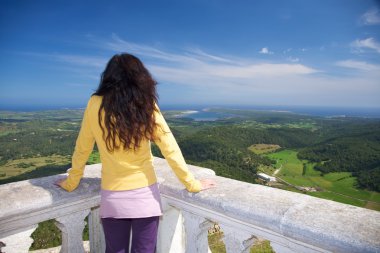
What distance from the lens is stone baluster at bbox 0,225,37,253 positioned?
2.16m

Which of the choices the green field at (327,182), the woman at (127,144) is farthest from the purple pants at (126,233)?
the green field at (327,182)

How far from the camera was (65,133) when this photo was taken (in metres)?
110

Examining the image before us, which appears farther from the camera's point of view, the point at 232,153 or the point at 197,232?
the point at 232,153

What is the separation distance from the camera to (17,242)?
221 centimetres

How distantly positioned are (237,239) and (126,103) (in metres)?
1.33

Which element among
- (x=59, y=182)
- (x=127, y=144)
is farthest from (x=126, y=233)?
(x=59, y=182)

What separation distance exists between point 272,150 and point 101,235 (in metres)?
97.4

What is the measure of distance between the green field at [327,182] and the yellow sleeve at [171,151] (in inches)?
2173

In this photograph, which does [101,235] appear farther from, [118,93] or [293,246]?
[293,246]

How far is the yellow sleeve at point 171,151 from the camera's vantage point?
2062 millimetres

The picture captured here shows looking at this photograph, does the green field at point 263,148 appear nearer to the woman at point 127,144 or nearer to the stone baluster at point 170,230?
the stone baluster at point 170,230

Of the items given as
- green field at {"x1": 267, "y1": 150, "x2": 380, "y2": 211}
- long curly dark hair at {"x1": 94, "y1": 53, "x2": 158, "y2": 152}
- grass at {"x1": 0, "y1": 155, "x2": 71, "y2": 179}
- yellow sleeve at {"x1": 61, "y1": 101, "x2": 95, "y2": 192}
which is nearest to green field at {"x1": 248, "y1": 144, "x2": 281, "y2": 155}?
green field at {"x1": 267, "y1": 150, "x2": 380, "y2": 211}

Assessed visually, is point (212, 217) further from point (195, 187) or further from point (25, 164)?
point (25, 164)

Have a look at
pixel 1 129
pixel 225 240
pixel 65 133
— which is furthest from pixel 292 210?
pixel 1 129
